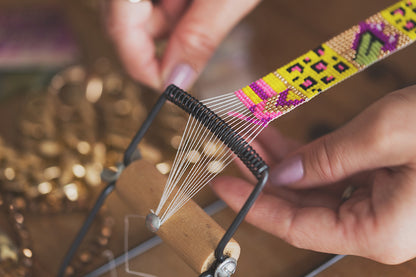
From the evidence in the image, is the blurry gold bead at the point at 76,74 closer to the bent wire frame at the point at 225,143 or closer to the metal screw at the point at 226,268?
the bent wire frame at the point at 225,143

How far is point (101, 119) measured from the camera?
83cm

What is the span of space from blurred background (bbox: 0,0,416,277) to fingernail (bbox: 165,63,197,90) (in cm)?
9

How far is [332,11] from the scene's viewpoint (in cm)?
94

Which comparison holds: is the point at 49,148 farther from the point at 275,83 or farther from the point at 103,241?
the point at 275,83

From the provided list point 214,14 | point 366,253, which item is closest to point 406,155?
point 366,253

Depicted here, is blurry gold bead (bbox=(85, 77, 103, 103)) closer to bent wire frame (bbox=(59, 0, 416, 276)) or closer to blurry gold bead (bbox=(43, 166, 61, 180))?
blurry gold bead (bbox=(43, 166, 61, 180))

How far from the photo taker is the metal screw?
45 cm

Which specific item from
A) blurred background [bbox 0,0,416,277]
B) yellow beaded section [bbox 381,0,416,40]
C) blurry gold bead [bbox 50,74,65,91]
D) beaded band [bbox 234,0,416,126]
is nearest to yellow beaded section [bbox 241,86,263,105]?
beaded band [bbox 234,0,416,126]

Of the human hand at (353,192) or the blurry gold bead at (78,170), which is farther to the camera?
the blurry gold bead at (78,170)

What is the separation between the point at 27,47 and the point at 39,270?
56 cm

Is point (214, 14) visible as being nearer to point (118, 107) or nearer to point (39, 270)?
point (118, 107)

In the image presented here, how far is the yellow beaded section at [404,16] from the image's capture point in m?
0.61

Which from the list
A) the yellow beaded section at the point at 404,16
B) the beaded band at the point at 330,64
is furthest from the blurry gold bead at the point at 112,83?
the yellow beaded section at the point at 404,16

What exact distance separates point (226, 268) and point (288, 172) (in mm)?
158
